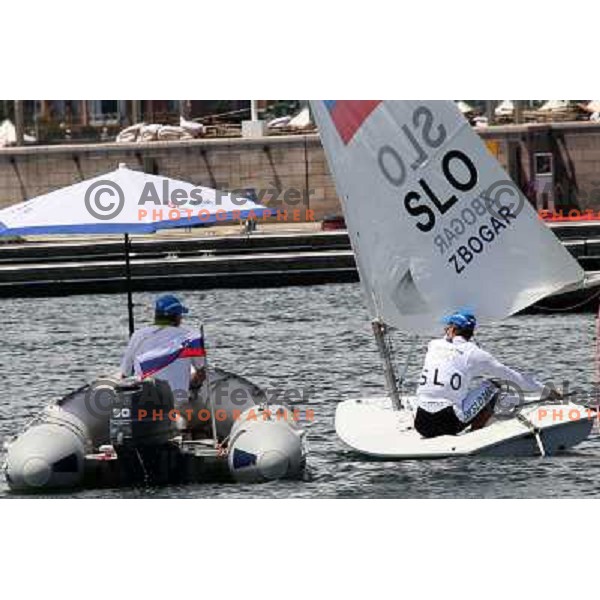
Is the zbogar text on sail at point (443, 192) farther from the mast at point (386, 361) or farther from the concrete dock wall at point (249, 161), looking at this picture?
the concrete dock wall at point (249, 161)

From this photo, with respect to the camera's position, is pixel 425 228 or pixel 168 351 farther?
pixel 425 228

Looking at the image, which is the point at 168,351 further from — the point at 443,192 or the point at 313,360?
the point at 313,360

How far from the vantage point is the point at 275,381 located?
82.7 feet

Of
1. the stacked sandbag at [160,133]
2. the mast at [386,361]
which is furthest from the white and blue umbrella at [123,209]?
the stacked sandbag at [160,133]

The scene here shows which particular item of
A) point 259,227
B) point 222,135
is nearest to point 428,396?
point 259,227

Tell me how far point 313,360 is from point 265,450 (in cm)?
969

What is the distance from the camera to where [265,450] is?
17.1 metres

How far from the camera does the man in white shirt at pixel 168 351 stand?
17.4m

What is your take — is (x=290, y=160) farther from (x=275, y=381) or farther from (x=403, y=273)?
(x=403, y=273)

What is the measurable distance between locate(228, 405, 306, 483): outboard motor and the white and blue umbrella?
2132mm

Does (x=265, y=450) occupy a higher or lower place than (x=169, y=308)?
lower

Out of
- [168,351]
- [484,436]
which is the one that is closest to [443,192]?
[484,436]

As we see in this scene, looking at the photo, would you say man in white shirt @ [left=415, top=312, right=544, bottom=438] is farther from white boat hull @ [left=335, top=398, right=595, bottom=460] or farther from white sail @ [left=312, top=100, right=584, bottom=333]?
white sail @ [left=312, top=100, right=584, bottom=333]

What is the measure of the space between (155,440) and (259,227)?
1882cm
